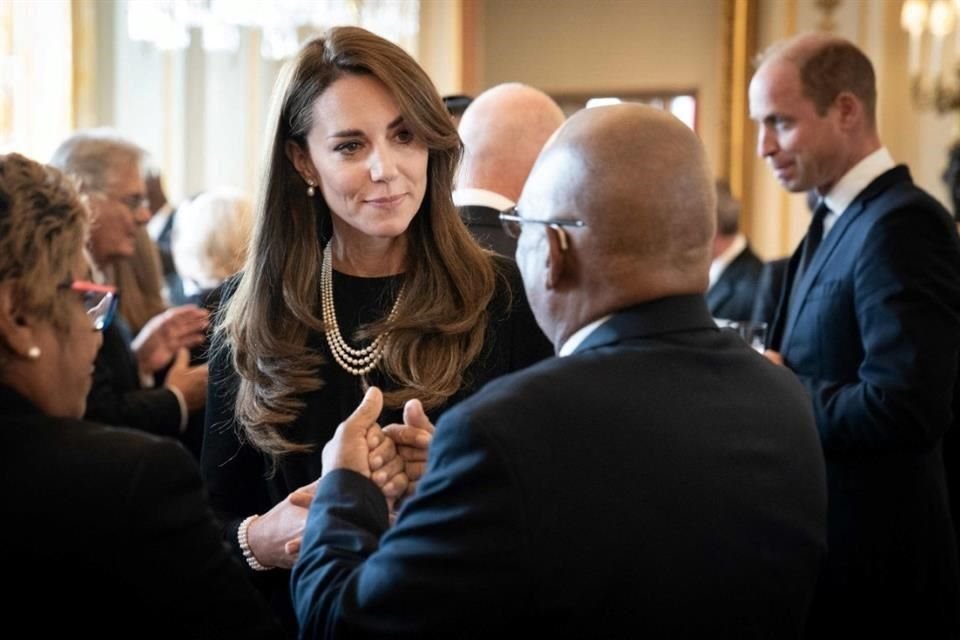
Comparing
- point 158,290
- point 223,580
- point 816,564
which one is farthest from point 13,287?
point 158,290

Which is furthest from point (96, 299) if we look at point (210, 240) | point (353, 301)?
point (210, 240)

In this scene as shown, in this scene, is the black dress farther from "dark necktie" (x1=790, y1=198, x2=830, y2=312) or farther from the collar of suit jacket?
"dark necktie" (x1=790, y1=198, x2=830, y2=312)

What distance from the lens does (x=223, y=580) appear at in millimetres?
1775

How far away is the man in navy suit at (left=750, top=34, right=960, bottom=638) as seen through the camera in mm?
3348

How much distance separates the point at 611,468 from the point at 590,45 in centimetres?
953

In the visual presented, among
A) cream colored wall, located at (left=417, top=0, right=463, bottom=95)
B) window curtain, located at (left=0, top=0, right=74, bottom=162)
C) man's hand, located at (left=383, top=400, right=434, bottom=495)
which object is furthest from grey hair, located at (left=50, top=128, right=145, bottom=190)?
cream colored wall, located at (left=417, top=0, right=463, bottom=95)

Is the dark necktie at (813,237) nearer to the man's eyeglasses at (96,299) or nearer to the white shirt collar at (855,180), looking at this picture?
the white shirt collar at (855,180)

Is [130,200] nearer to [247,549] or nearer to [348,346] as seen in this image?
[348,346]

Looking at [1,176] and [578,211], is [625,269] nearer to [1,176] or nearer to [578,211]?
[578,211]

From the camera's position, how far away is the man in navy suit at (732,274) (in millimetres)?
6465

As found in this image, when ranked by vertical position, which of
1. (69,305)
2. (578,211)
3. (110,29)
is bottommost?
(69,305)

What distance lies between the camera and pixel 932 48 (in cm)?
889

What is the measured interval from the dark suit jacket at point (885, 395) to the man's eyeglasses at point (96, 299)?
6.58 feet

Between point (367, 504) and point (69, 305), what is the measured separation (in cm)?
51
